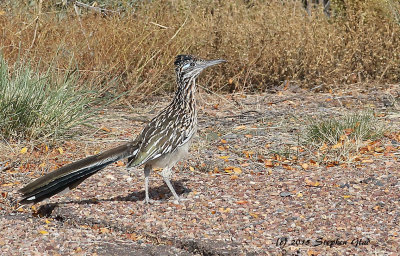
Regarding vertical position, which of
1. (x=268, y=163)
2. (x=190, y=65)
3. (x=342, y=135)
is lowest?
(x=268, y=163)

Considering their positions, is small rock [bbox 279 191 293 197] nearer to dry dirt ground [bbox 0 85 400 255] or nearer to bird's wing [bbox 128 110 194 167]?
dry dirt ground [bbox 0 85 400 255]

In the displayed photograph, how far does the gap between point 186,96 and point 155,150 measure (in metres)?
0.53

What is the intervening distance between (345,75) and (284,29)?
107 cm

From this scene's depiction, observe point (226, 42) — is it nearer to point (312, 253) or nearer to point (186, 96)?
point (186, 96)

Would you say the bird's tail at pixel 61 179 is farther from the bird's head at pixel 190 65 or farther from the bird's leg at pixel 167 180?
the bird's head at pixel 190 65

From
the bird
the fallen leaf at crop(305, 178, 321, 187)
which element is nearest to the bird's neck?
the bird

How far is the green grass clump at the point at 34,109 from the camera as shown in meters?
6.88

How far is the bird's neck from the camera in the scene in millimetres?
5516

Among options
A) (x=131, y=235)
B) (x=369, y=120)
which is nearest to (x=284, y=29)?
(x=369, y=120)

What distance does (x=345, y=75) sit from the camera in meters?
9.62

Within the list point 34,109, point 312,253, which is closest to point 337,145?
point 312,253

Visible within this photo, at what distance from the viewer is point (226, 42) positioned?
934 centimetres

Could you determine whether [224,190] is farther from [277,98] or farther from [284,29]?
[284,29]

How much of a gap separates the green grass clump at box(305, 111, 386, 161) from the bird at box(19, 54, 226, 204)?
1568mm
